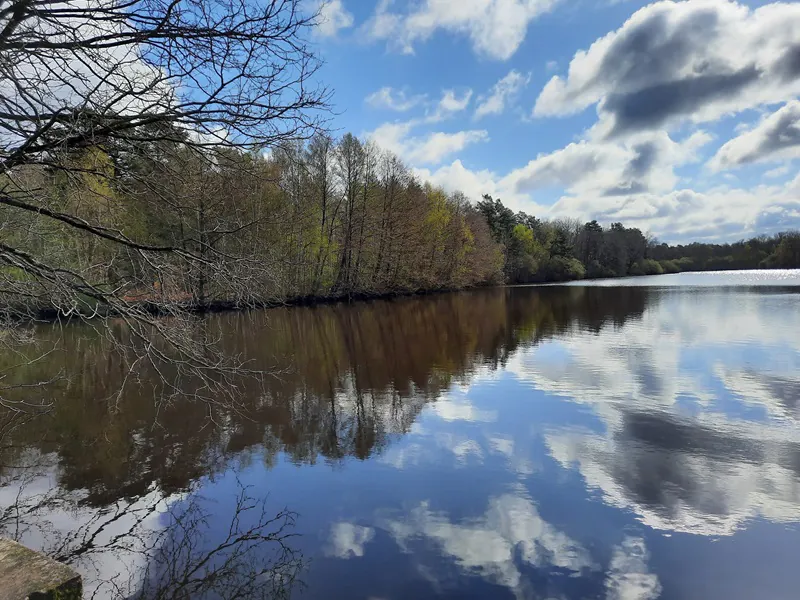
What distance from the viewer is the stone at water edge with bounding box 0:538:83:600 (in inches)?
117

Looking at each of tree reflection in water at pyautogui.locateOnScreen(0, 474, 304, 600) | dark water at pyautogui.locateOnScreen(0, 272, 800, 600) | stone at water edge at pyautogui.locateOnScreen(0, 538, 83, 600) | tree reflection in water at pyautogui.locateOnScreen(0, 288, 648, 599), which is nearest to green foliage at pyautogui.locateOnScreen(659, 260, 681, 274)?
tree reflection in water at pyautogui.locateOnScreen(0, 288, 648, 599)

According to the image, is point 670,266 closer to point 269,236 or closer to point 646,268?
point 646,268

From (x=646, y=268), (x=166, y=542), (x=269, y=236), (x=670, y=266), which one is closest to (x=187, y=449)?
(x=166, y=542)

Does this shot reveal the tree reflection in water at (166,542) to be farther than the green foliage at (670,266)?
No

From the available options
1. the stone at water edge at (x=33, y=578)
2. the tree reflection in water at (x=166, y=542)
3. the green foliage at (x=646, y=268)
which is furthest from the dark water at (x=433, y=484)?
the green foliage at (x=646, y=268)

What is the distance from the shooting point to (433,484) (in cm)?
539

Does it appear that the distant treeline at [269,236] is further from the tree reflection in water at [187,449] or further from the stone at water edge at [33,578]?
the stone at water edge at [33,578]

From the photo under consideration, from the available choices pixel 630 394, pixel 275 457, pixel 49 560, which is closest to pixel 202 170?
pixel 49 560

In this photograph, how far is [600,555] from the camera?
4.02m

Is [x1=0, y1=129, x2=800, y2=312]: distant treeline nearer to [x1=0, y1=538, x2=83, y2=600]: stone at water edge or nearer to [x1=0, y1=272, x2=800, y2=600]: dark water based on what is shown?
[x1=0, y1=538, x2=83, y2=600]: stone at water edge

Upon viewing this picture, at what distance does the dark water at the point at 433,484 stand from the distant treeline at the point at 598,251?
53049 mm

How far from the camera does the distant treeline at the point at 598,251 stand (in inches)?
2549

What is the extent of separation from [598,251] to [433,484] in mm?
83788

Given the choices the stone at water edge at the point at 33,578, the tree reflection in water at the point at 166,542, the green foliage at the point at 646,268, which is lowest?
the tree reflection in water at the point at 166,542
